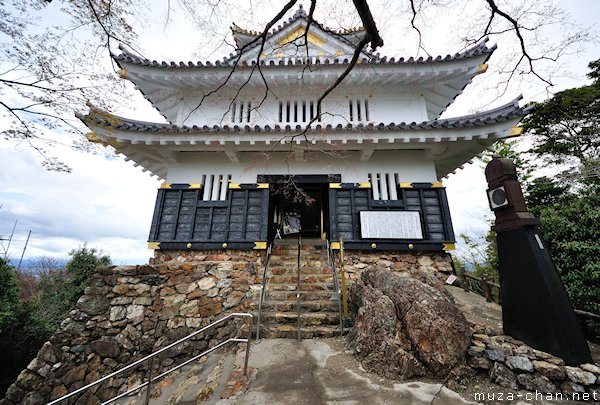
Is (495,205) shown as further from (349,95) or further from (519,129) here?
(349,95)

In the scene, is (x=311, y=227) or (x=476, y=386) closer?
(x=476, y=386)

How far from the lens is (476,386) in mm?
2961

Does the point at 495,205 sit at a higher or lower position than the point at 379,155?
lower

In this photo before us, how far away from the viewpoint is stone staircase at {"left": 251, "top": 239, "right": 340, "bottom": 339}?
4.56 metres

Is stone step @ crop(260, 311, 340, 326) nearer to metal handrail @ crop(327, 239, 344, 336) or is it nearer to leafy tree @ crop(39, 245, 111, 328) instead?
metal handrail @ crop(327, 239, 344, 336)

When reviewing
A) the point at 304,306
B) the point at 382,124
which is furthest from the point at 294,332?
the point at 382,124

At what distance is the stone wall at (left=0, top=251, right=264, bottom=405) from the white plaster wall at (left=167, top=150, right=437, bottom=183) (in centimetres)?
264

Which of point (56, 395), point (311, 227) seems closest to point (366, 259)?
point (311, 227)

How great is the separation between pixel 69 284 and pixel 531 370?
13639 millimetres

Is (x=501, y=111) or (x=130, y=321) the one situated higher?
(x=501, y=111)

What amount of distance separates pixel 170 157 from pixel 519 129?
9377 mm

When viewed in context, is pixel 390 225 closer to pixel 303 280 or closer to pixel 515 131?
pixel 303 280

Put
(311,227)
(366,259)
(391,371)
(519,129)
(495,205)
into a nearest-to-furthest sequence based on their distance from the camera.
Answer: (391,371) → (495,205) → (519,129) → (366,259) → (311,227)

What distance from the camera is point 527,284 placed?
351 centimetres
